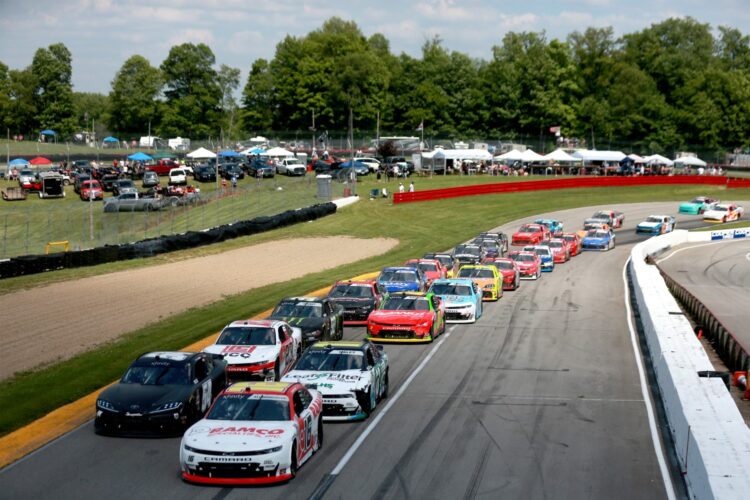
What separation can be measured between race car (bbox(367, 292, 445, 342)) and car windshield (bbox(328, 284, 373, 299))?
2.68 metres

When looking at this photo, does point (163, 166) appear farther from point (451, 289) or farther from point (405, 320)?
point (405, 320)

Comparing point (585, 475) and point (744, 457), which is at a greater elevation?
point (744, 457)

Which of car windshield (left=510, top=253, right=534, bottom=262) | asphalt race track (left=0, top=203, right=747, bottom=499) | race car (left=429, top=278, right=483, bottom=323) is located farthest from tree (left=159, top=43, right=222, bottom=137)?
asphalt race track (left=0, top=203, right=747, bottom=499)

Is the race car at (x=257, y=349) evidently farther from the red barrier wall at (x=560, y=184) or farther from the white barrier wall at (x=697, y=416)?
the red barrier wall at (x=560, y=184)

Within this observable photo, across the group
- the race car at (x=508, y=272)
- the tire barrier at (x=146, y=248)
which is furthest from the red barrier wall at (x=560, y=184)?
the race car at (x=508, y=272)

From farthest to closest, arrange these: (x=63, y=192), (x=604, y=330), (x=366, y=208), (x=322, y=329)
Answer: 1. (x=366, y=208)
2. (x=63, y=192)
3. (x=604, y=330)
4. (x=322, y=329)

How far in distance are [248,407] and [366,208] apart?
175ft

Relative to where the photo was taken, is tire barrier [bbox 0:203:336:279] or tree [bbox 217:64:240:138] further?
tree [bbox 217:64:240:138]

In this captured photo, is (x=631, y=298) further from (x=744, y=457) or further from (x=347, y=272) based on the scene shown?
(x=744, y=457)

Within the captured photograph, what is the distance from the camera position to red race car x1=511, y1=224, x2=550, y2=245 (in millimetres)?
53500

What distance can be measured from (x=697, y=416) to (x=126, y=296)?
21317 mm

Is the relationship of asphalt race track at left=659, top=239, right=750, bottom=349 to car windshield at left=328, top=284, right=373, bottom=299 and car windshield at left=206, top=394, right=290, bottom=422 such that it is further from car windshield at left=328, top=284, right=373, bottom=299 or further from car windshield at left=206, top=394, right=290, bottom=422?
car windshield at left=206, top=394, right=290, bottom=422

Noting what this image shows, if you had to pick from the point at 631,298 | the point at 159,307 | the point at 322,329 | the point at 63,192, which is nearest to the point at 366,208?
the point at 63,192

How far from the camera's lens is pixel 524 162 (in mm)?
102812
